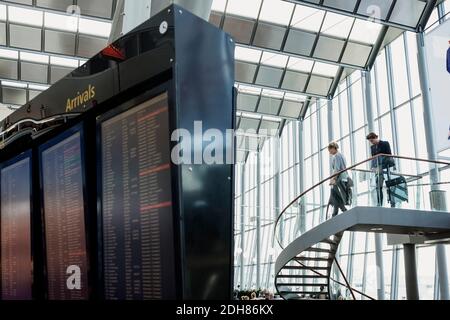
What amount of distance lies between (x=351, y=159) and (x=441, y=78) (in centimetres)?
758

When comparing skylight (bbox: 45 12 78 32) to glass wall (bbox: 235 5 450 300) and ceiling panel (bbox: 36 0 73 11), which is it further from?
glass wall (bbox: 235 5 450 300)

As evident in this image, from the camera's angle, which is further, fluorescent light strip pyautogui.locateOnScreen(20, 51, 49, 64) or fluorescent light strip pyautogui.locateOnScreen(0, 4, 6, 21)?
fluorescent light strip pyautogui.locateOnScreen(20, 51, 49, 64)

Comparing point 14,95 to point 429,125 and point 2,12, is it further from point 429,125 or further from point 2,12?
point 429,125

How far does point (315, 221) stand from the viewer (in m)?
10.6

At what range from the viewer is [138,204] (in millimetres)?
2555

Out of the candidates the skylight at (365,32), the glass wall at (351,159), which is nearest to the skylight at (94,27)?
the skylight at (365,32)

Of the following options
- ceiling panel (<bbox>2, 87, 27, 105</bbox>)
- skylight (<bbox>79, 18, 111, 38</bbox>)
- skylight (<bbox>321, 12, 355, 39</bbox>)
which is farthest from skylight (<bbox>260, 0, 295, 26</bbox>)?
ceiling panel (<bbox>2, 87, 27, 105</bbox>)

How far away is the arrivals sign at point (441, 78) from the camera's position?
11.6 metres

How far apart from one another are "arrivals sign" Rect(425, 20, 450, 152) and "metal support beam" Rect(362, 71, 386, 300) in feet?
18.3

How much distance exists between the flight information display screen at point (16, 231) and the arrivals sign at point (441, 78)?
9781 millimetres

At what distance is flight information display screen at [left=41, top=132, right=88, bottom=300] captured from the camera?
9.85ft
